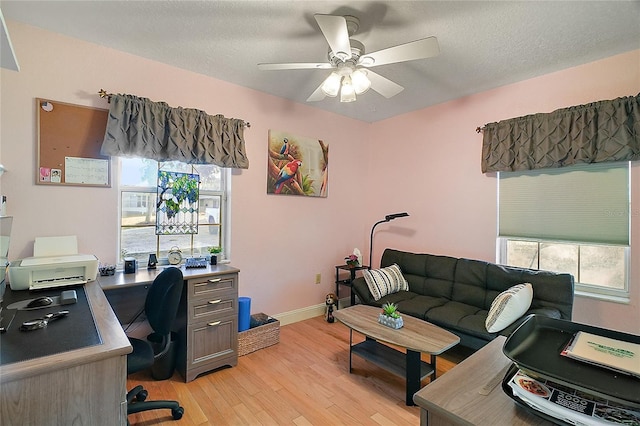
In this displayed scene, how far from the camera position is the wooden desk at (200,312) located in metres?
2.32

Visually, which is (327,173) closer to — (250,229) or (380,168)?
(380,168)

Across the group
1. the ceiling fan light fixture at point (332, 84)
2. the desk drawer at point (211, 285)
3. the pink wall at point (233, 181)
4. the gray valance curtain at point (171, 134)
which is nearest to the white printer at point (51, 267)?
the pink wall at point (233, 181)

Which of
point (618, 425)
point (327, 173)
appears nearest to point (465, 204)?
point (327, 173)

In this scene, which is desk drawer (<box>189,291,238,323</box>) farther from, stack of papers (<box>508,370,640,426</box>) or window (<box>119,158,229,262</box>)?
stack of papers (<box>508,370,640,426</box>)

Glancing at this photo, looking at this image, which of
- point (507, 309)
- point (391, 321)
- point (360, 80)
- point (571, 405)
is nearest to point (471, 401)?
point (571, 405)

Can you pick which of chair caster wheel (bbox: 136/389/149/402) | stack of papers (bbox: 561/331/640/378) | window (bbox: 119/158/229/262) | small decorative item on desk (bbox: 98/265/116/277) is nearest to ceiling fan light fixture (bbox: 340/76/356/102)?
window (bbox: 119/158/229/262)

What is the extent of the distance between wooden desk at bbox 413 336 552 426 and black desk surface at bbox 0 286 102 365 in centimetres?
117

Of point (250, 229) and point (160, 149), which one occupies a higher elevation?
point (160, 149)

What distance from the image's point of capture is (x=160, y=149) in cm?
253

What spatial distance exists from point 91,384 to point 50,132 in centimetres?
202

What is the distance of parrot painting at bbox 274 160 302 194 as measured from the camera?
3387 millimetres

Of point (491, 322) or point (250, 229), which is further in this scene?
point (250, 229)

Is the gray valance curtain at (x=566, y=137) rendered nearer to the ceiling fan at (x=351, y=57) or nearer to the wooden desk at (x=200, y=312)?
the ceiling fan at (x=351, y=57)

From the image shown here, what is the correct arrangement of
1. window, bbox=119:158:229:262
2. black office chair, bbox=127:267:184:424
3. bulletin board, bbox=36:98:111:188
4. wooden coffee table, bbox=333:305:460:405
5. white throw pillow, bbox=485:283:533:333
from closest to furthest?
1. black office chair, bbox=127:267:184:424
2. wooden coffee table, bbox=333:305:460:405
3. bulletin board, bbox=36:98:111:188
4. white throw pillow, bbox=485:283:533:333
5. window, bbox=119:158:229:262
